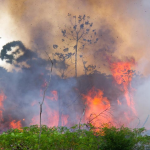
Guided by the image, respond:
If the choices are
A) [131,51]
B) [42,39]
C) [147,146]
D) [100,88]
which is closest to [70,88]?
[100,88]

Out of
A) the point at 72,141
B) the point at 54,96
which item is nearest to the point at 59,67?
the point at 54,96

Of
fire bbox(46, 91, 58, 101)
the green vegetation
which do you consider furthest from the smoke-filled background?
the green vegetation

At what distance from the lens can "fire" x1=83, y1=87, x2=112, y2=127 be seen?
18.0m

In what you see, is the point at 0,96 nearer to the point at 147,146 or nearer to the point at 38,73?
the point at 38,73

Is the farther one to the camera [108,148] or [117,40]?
[117,40]

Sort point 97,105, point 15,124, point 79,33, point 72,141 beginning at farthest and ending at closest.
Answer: point 79,33 → point 97,105 → point 15,124 → point 72,141

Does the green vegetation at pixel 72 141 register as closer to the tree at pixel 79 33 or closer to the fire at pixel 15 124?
the fire at pixel 15 124

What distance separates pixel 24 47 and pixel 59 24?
392 centimetres

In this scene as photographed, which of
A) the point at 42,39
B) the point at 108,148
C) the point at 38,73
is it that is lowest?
the point at 108,148

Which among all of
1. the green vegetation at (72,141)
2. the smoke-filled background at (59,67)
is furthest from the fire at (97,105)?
the green vegetation at (72,141)

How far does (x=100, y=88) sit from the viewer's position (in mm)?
18844

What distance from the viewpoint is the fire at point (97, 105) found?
18047 millimetres

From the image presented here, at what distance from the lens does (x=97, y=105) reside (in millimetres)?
18391

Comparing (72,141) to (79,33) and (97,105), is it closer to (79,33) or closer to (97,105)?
(97,105)
